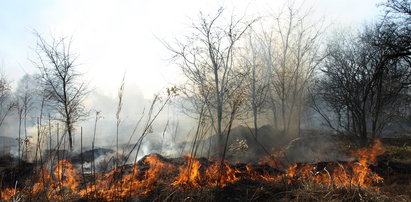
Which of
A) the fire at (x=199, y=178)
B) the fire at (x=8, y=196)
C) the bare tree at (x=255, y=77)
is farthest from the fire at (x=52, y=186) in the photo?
the bare tree at (x=255, y=77)

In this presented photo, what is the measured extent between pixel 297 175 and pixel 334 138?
44.0 feet

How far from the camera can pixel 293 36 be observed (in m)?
16.8

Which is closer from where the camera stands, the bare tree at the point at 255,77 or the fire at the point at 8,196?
the fire at the point at 8,196

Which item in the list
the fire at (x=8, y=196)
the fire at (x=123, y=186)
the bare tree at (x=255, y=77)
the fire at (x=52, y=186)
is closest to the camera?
the fire at (x=52, y=186)

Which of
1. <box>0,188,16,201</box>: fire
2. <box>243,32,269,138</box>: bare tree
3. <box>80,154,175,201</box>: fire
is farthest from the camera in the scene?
<box>243,32,269,138</box>: bare tree

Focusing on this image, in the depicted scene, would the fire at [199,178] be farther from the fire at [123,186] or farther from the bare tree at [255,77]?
the bare tree at [255,77]

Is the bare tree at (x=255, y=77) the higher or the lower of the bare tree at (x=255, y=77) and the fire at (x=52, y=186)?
the higher

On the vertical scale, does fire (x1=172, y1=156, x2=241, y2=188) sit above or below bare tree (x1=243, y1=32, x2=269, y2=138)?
below

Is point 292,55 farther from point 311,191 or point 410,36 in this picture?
point 311,191

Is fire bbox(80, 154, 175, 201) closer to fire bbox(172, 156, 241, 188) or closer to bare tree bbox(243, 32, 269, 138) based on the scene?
fire bbox(172, 156, 241, 188)

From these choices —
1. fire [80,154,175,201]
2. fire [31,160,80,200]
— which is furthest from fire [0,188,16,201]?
fire [80,154,175,201]

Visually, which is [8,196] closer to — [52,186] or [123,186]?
[52,186]

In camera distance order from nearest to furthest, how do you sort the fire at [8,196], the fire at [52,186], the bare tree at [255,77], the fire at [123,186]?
the fire at [52,186]
the fire at [8,196]
the fire at [123,186]
the bare tree at [255,77]

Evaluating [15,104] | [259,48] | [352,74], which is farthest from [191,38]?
[352,74]
